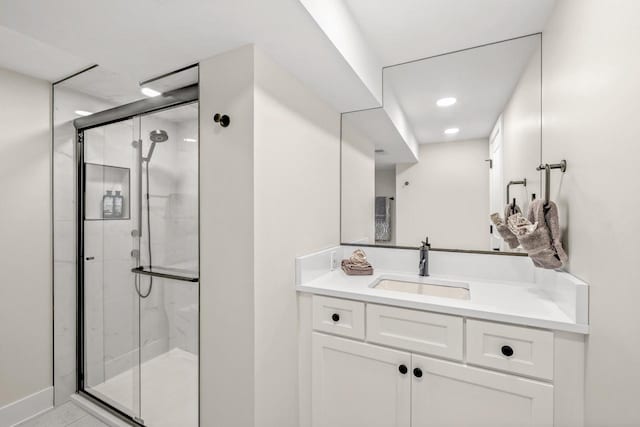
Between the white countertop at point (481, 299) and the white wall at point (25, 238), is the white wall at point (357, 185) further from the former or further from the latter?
the white wall at point (25, 238)

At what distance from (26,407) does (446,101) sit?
3.31 m

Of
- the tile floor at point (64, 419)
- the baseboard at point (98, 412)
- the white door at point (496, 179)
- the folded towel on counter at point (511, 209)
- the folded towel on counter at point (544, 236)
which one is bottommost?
the tile floor at point (64, 419)

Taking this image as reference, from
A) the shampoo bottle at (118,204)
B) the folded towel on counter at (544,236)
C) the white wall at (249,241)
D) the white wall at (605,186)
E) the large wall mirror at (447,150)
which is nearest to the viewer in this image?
the white wall at (605,186)

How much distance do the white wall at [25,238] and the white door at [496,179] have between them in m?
2.89

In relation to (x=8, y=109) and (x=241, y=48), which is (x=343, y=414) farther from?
(x=8, y=109)

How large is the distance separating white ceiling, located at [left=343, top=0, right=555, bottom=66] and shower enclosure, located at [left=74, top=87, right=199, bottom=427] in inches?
39.1

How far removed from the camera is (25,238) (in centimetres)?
188

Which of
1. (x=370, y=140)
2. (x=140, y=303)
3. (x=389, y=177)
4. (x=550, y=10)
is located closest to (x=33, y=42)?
(x=140, y=303)

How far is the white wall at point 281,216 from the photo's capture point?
4.22 feet

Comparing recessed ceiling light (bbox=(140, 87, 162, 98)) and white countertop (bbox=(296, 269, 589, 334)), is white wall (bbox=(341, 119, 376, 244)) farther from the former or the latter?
recessed ceiling light (bbox=(140, 87, 162, 98))

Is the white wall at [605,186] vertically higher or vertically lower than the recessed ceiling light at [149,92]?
lower

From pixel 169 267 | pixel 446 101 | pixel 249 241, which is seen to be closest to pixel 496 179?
pixel 446 101

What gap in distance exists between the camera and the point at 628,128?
765 mm

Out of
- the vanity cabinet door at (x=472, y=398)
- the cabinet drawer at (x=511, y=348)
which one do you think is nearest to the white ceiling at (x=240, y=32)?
the cabinet drawer at (x=511, y=348)
